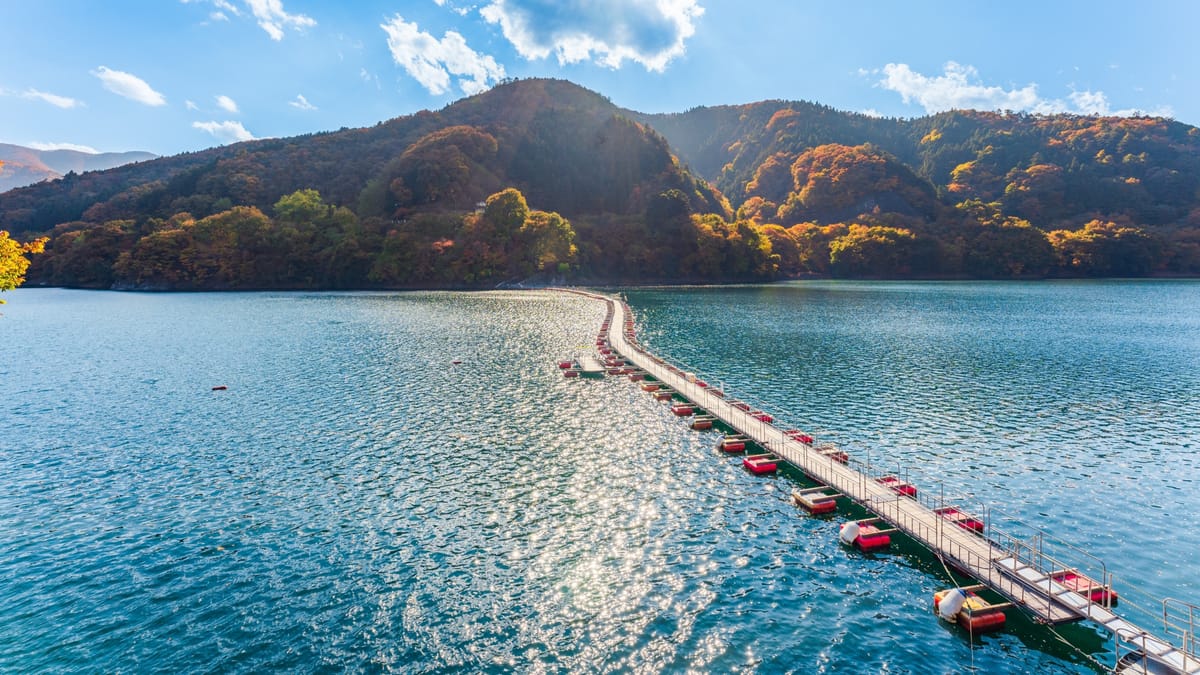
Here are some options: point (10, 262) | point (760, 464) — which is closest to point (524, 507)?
point (760, 464)

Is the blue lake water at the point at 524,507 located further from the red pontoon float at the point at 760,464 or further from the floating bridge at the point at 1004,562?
the floating bridge at the point at 1004,562

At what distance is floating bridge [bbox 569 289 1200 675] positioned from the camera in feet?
73.5

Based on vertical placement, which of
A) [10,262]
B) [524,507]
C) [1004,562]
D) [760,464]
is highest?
[10,262]

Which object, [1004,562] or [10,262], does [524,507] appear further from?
[10,262]

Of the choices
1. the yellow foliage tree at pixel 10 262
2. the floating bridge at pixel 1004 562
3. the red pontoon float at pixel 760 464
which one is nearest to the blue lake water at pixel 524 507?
the red pontoon float at pixel 760 464

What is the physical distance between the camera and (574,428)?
54344 mm

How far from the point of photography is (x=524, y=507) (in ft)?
123

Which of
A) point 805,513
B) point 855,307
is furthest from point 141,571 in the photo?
point 855,307

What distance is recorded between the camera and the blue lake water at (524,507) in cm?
2422

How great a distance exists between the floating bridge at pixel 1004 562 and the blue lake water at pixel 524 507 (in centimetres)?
118

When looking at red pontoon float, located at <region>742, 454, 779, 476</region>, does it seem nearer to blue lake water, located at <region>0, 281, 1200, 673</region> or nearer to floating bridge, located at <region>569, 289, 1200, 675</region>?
blue lake water, located at <region>0, 281, 1200, 673</region>

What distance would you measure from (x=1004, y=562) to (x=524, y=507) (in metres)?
26.6

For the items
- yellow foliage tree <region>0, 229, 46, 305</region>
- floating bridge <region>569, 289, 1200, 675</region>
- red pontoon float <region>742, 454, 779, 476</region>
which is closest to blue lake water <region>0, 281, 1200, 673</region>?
red pontoon float <region>742, 454, 779, 476</region>

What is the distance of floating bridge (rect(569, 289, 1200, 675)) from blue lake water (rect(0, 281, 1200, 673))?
1.18 meters
